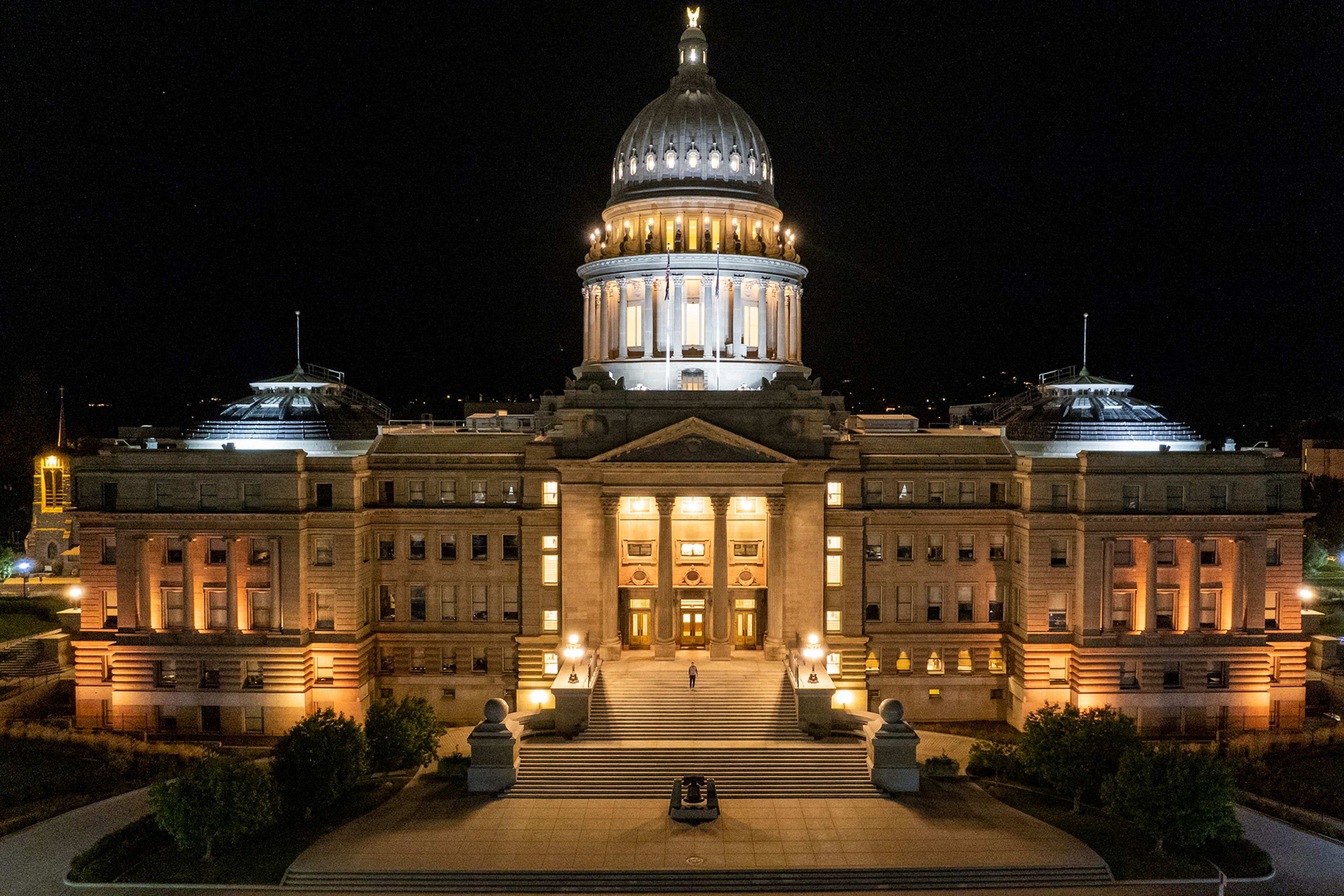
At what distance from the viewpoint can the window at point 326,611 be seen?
58938 mm

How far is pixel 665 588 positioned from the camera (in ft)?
193

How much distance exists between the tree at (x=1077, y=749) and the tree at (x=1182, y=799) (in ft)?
11.3

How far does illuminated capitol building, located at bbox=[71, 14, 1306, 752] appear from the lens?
58219mm

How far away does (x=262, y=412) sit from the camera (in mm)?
66062

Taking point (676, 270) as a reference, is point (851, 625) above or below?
below

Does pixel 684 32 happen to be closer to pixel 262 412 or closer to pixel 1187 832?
pixel 262 412

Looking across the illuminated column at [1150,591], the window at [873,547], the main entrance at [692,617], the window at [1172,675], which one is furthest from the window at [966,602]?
the main entrance at [692,617]

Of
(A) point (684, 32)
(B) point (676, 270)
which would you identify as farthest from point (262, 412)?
(A) point (684, 32)

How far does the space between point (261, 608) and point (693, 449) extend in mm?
25443

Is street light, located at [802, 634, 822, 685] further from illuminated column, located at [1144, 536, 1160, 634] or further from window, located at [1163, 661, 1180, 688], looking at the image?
window, located at [1163, 661, 1180, 688]

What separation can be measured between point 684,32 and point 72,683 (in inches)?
2401

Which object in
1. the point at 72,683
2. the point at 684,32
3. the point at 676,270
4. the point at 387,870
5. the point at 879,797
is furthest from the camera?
the point at 684,32

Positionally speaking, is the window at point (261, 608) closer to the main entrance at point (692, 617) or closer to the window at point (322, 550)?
the window at point (322, 550)

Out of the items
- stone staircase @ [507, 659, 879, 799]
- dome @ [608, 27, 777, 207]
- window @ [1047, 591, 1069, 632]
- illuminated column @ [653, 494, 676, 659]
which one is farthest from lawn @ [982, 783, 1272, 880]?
dome @ [608, 27, 777, 207]
